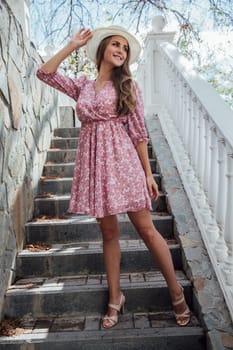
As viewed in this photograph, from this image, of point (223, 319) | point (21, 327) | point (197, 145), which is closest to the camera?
point (223, 319)

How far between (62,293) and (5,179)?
2.50 feet

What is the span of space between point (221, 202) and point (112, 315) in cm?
87

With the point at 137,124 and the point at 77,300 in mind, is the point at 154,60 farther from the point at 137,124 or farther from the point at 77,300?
the point at 77,300

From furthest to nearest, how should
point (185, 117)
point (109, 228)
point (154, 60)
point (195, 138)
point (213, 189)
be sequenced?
point (154, 60) → point (185, 117) → point (195, 138) → point (213, 189) → point (109, 228)

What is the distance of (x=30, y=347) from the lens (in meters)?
1.91

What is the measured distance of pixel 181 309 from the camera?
202cm

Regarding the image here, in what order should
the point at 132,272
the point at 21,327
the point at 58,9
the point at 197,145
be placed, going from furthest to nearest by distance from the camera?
the point at 58,9 → the point at 197,145 → the point at 132,272 → the point at 21,327

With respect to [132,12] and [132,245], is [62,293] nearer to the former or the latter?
[132,245]

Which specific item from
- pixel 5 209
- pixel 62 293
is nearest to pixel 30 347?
pixel 62 293

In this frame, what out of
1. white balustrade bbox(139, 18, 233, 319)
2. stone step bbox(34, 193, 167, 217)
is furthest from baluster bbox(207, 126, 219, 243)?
stone step bbox(34, 193, 167, 217)

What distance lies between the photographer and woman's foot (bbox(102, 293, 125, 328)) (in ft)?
6.59

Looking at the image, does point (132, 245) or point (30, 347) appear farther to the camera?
point (132, 245)

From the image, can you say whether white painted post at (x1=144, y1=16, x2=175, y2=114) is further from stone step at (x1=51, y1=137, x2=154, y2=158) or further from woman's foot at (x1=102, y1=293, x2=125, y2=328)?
woman's foot at (x1=102, y1=293, x2=125, y2=328)

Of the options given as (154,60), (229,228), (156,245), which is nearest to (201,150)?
(229,228)
